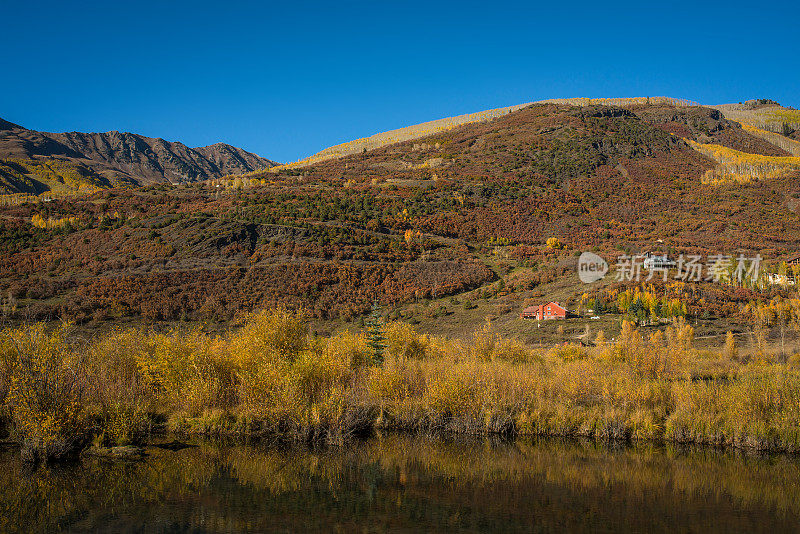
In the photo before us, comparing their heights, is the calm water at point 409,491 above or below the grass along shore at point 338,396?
below

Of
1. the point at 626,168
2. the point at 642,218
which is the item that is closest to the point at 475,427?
the point at 642,218

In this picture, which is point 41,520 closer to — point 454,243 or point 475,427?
point 475,427

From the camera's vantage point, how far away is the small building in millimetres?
52156

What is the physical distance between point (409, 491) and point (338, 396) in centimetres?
617

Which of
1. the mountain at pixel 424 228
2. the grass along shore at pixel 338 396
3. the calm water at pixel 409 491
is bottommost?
the calm water at pixel 409 491

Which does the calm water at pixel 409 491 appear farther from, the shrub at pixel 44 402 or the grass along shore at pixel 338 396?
the grass along shore at pixel 338 396

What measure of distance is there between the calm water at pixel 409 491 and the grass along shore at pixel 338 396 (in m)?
1.19

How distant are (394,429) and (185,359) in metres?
8.77

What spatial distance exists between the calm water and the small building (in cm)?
3361

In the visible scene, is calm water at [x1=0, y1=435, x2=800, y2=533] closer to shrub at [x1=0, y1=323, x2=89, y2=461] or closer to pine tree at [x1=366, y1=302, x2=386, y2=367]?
shrub at [x1=0, y1=323, x2=89, y2=461]

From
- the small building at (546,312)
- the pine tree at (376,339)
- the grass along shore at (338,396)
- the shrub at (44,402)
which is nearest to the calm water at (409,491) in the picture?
the shrub at (44,402)

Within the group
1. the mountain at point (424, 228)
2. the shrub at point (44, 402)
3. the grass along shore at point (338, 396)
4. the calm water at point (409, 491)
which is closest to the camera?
the calm water at point (409, 491)

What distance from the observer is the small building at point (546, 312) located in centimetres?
5216

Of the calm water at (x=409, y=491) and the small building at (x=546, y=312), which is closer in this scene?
the calm water at (x=409, y=491)
